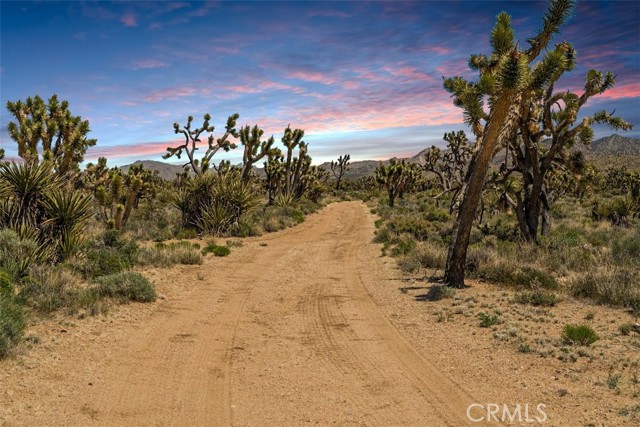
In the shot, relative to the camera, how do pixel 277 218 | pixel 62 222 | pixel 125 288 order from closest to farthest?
pixel 125 288 < pixel 62 222 < pixel 277 218

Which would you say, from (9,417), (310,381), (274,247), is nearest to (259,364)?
(310,381)

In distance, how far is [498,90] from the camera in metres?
10.1

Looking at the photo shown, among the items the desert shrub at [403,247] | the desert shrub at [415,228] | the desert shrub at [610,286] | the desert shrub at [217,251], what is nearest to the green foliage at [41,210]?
the desert shrub at [217,251]

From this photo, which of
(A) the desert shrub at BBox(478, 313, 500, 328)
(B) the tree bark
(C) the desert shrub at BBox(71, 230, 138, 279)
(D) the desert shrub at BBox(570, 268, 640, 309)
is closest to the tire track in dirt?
(A) the desert shrub at BBox(478, 313, 500, 328)

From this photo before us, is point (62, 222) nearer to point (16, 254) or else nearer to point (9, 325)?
point (16, 254)

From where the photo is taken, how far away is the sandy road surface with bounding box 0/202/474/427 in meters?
4.98

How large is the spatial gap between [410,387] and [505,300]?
4.89 m

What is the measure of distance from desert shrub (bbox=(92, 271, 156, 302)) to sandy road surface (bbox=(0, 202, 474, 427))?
1.19 feet

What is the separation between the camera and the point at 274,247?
1903cm

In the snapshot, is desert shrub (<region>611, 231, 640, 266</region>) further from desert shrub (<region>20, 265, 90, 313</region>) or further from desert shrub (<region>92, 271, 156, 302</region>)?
desert shrub (<region>20, 265, 90, 313</region>)

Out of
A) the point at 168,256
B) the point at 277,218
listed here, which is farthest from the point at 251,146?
the point at 168,256

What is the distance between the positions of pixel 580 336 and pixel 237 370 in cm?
546

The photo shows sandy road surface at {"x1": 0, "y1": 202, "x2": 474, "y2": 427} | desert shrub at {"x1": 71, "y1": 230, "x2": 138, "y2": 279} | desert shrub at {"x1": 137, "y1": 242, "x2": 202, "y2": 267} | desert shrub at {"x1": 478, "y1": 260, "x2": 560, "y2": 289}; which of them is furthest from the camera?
desert shrub at {"x1": 137, "y1": 242, "x2": 202, "y2": 267}

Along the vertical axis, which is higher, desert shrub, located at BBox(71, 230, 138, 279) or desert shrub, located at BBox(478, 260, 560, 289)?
desert shrub, located at BBox(71, 230, 138, 279)
